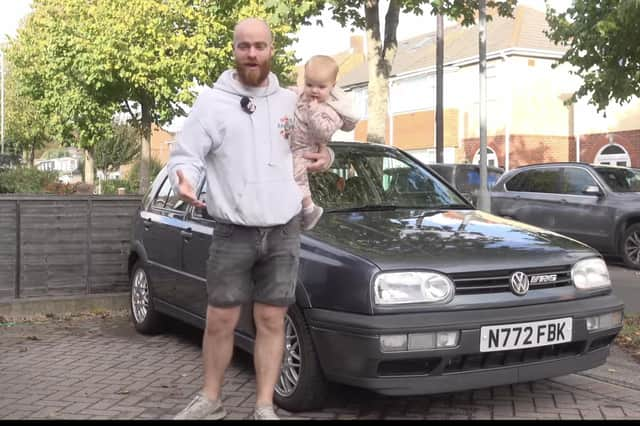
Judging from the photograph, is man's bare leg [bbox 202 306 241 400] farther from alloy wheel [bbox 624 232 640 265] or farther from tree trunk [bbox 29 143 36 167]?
tree trunk [bbox 29 143 36 167]

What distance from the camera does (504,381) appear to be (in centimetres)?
Answer: 421

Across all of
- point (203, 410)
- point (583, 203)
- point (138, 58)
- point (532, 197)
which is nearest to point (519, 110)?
point (138, 58)

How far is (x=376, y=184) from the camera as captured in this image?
5562 millimetres

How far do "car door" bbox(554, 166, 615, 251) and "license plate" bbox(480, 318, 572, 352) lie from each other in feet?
26.9

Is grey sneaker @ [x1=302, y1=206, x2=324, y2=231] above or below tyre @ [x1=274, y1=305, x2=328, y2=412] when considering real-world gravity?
above

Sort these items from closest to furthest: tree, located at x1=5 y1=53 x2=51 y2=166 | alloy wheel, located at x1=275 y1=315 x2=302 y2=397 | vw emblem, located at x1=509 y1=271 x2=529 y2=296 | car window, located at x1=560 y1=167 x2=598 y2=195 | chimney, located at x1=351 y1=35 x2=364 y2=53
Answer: vw emblem, located at x1=509 y1=271 x2=529 y2=296
alloy wheel, located at x1=275 y1=315 x2=302 y2=397
car window, located at x1=560 y1=167 x2=598 y2=195
tree, located at x1=5 y1=53 x2=51 y2=166
chimney, located at x1=351 y1=35 x2=364 y2=53

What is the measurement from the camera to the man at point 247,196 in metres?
3.82

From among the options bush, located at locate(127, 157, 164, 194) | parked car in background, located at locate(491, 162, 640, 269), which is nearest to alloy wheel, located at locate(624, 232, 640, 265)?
parked car in background, located at locate(491, 162, 640, 269)

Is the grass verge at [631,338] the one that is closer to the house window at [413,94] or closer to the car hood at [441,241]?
the car hood at [441,241]

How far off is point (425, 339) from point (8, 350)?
12.5ft

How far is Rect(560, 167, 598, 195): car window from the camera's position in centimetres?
1256

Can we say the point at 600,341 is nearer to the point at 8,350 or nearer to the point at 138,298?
the point at 138,298

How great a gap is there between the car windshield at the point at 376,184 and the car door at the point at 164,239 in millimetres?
1224

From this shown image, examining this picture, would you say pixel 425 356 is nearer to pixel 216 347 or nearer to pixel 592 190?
pixel 216 347
